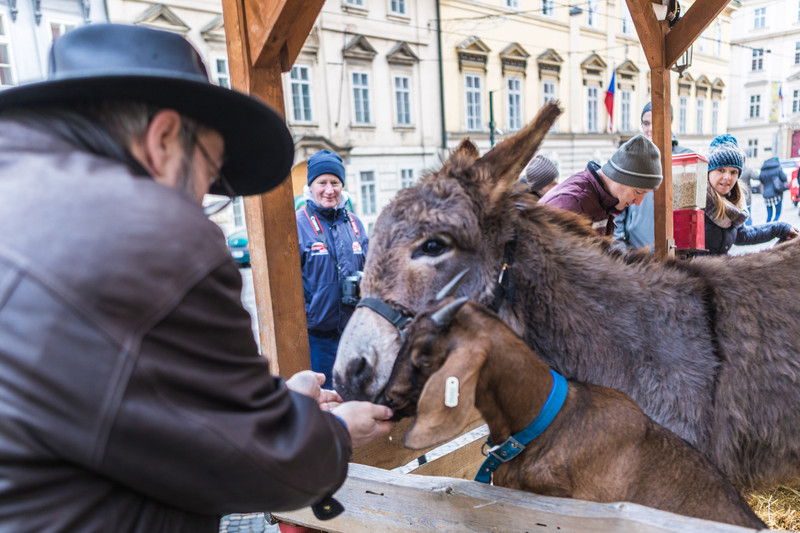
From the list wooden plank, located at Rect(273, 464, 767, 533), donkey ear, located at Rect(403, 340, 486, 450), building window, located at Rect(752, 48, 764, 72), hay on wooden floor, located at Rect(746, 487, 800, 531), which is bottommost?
hay on wooden floor, located at Rect(746, 487, 800, 531)

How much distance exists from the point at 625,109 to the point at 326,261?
32.3 metres

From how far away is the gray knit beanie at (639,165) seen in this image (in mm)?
3607

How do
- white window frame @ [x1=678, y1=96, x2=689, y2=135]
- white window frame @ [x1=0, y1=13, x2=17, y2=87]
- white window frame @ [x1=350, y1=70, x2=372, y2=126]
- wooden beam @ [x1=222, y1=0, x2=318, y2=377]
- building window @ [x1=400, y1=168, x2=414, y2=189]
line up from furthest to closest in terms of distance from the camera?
white window frame @ [x1=678, y1=96, x2=689, y2=135] → building window @ [x1=400, y1=168, x2=414, y2=189] → white window frame @ [x1=350, y1=70, x2=372, y2=126] → white window frame @ [x1=0, y1=13, x2=17, y2=87] → wooden beam @ [x1=222, y1=0, x2=318, y2=377]

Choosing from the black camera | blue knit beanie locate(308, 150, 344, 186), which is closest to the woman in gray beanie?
blue knit beanie locate(308, 150, 344, 186)

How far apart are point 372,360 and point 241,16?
215 centimetres

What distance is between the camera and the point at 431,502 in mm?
2049

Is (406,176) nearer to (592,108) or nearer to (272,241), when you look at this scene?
(592,108)

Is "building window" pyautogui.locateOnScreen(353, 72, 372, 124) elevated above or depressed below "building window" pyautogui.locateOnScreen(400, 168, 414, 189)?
above

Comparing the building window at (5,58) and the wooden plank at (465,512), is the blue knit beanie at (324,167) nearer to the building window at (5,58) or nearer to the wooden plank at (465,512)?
the wooden plank at (465,512)

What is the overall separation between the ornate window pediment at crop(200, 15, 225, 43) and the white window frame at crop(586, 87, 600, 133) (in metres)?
19.8

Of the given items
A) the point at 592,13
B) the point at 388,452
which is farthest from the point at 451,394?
the point at 592,13

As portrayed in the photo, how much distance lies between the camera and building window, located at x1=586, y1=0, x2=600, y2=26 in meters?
29.3

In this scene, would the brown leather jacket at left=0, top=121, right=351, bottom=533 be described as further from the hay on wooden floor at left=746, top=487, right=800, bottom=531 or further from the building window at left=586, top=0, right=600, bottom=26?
the building window at left=586, top=0, right=600, bottom=26

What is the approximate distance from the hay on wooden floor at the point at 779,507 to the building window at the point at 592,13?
3085 cm
